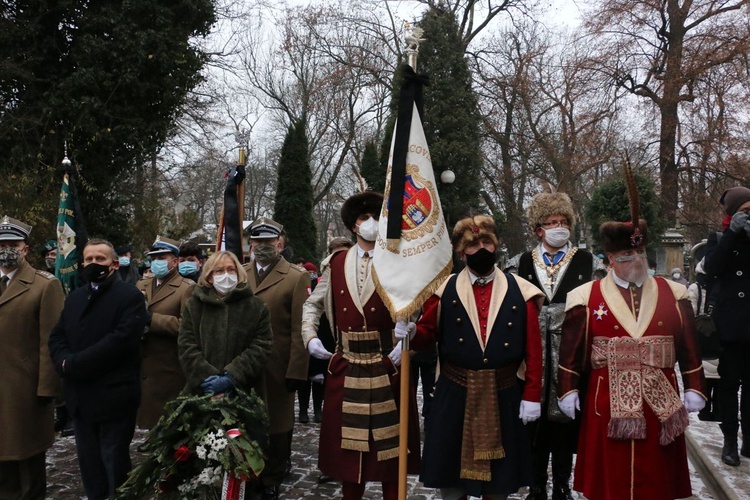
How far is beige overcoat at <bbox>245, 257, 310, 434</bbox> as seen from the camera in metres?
5.23

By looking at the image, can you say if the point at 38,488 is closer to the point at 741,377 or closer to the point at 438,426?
the point at 438,426

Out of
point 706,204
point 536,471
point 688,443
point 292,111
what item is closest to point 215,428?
point 536,471

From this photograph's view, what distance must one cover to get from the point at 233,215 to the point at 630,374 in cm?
358

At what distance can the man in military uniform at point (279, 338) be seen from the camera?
5.09 m

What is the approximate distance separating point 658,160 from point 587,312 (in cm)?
2024

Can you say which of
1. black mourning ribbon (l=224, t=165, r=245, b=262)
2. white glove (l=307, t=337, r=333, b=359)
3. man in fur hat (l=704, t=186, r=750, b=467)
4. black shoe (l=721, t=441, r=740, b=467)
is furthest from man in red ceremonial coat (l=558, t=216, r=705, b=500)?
black mourning ribbon (l=224, t=165, r=245, b=262)

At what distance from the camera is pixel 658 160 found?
21.9 m

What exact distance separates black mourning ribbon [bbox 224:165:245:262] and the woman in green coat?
975mm

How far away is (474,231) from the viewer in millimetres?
3963

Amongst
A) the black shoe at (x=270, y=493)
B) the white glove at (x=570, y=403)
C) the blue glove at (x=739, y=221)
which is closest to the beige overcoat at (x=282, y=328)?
the black shoe at (x=270, y=493)

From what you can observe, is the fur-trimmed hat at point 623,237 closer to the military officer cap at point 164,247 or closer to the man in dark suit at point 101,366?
the man in dark suit at point 101,366

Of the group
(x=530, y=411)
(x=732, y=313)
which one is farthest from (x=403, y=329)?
(x=732, y=313)

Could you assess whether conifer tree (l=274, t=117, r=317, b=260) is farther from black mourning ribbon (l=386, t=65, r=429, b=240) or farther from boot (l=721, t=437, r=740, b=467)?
black mourning ribbon (l=386, t=65, r=429, b=240)

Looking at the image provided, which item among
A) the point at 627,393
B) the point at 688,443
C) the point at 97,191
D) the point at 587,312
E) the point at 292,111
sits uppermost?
the point at 292,111
